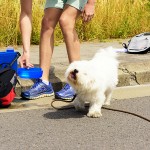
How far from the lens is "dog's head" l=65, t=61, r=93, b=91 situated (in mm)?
4676

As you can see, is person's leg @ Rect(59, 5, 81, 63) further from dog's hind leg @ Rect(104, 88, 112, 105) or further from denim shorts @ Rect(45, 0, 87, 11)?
dog's hind leg @ Rect(104, 88, 112, 105)

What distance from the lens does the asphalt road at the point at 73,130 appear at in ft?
13.5

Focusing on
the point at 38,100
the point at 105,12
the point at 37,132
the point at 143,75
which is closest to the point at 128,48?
the point at 143,75

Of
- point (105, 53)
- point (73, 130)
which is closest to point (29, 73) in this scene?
point (105, 53)

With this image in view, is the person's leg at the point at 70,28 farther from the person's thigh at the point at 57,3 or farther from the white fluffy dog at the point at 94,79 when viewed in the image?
the white fluffy dog at the point at 94,79

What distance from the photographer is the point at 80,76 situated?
15.3 feet

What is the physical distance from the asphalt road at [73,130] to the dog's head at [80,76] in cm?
38

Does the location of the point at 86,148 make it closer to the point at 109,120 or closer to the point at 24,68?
the point at 109,120

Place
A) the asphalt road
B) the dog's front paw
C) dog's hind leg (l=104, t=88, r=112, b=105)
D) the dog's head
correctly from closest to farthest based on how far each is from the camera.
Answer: the asphalt road, the dog's head, the dog's front paw, dog's hind leg (l=104, t=88, r=112, b=105)

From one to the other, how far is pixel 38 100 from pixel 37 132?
1262mm

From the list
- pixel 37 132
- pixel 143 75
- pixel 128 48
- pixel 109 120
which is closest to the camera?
pixel 37 132

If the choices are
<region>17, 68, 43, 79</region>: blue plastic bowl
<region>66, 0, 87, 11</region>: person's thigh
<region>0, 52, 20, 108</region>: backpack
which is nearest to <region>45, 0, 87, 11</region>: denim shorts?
<region>66, 0, 87, 11</region>: person's thigh

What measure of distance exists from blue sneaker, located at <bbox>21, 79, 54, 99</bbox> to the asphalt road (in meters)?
0.44

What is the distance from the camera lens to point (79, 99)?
5098mm
